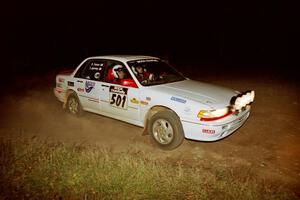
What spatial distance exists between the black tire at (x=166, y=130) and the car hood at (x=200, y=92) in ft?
1.37

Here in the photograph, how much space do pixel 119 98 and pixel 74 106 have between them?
1865mm

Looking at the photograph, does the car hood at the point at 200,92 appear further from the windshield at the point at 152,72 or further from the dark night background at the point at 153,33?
the dark night background at the point at 153,33

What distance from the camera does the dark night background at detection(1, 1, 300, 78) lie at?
1914cm

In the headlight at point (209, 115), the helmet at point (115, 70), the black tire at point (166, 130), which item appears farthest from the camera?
the helmet at point (115, 70)

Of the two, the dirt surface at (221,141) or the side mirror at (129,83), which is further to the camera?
the side mirror at (129,83)

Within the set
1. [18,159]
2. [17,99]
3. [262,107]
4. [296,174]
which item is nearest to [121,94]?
[18,159]

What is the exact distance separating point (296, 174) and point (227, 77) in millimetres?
7871

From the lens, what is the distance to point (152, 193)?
12.1ft

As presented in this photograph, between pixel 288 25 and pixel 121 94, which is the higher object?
pixel 288 25

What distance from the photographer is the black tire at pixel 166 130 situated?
16.6 feet

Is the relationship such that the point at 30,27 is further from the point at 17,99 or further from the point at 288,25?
the point at 288,25

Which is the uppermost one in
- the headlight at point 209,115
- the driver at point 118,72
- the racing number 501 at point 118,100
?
the driver at point 118,72

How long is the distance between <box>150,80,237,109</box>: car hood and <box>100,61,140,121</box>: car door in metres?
0.56

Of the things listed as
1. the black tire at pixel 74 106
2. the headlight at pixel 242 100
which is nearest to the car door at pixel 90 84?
the black tire at pixel 74 106
